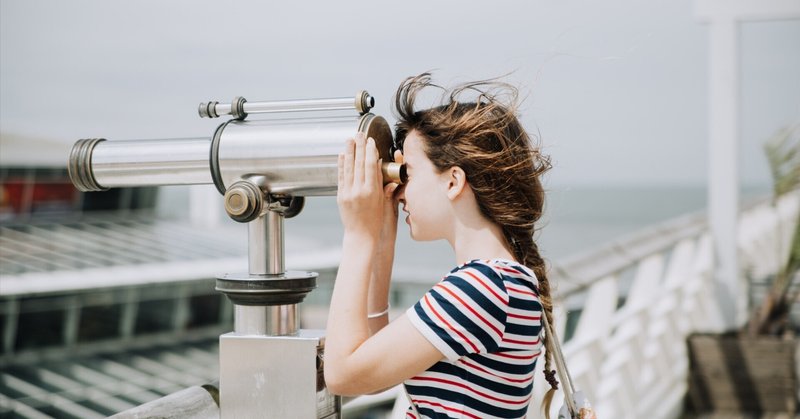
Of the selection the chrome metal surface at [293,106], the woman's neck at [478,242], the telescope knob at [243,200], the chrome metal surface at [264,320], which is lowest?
the chrome metal surface at [264,320]

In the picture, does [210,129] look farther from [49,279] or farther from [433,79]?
[49,279]

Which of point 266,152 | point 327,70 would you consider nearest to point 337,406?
point 266,152

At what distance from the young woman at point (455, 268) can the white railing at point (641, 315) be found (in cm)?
83

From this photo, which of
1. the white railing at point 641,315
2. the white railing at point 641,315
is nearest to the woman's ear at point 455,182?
the white railing at point 641,315

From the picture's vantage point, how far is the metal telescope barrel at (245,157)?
3.40ft

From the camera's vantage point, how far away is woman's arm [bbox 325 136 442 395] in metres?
1.02

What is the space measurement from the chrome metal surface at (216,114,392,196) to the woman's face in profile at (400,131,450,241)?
0.26ft

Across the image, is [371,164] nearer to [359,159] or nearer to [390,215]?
[359,159]

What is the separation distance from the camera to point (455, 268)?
1.10 m

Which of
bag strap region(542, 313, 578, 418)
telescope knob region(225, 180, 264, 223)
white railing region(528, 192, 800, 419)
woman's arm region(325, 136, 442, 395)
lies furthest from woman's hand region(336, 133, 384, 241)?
white railing region(528, 192, 800, 419)

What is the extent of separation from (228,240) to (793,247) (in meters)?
21.3

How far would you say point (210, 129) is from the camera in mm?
1120

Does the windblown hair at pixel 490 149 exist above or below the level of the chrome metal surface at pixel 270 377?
above

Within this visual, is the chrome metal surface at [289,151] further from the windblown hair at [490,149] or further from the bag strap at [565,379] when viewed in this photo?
the bag strap at [565,379]
